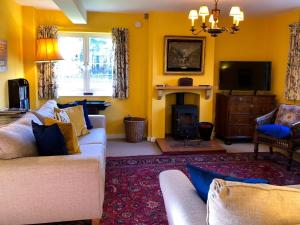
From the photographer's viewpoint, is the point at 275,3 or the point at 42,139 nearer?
the point at 42,139

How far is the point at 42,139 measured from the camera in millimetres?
2447

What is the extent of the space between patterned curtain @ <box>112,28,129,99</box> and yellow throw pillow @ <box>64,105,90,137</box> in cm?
178

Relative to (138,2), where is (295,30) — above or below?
below

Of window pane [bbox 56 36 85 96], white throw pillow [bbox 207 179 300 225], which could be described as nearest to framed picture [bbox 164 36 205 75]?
window pane [bbox 56 36 85 96]

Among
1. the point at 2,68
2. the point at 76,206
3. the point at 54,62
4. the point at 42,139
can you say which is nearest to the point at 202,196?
the point at 76,206

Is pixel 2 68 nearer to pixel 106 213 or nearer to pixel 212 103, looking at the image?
pixel 106 213

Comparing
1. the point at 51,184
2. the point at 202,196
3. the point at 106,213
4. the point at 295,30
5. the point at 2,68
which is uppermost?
the point at 295,30

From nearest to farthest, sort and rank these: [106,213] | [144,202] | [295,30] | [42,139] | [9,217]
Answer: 1. [9,217]
2. [42,139]
3. [106,213]
4. [144,202]
5. [295,30]

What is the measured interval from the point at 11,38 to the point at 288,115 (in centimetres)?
453

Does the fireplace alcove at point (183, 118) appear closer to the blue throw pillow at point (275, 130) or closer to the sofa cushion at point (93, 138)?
the blue throw pillow at point (275, 130)

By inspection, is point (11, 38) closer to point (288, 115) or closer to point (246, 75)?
point (246, 75)

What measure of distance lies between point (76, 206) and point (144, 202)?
0.89m

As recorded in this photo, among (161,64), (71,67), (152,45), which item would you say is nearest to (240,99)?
(161,64)

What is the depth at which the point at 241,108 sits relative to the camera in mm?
5410
